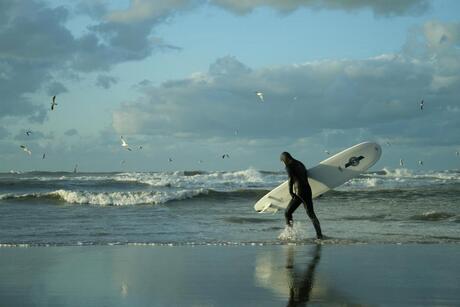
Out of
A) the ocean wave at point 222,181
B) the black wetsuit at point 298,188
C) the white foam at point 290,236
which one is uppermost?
the ocean wave at point 222,181

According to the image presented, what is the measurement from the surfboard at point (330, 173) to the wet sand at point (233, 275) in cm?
355

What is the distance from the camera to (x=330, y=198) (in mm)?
24609

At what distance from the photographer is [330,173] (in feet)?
44.0

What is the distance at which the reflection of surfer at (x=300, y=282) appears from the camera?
5535 millimetres

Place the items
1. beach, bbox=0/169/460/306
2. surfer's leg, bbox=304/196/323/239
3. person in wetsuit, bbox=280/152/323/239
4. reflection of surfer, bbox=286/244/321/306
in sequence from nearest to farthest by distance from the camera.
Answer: reflection of surfer, bbox=286/244/321/306, beach, bbox=0/169/460/306, surfer's leg, bbox=304/196/323/239, person in wetsuit, bbox=280/152/323/239

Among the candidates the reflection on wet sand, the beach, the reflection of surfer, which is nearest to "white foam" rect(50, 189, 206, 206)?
the beach

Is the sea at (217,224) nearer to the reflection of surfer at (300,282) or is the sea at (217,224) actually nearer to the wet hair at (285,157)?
the wet hair at (285,157)

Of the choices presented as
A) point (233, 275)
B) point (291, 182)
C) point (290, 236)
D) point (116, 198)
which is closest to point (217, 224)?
point (290, 236)

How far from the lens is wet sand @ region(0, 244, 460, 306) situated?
5.64 m

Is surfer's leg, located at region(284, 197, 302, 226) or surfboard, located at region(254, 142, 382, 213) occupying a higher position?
surfboard, located at region(254, 142, 382, 213)

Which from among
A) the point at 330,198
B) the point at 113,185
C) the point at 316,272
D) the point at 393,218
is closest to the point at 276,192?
the point at 393,218

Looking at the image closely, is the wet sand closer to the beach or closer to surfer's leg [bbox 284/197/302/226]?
the beach

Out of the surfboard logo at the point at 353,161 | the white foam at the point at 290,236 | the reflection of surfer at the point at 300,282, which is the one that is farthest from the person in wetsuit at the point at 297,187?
the surfboard logo at the point at 353,161

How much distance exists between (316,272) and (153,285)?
2031 mm
